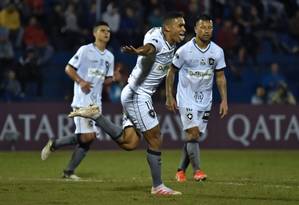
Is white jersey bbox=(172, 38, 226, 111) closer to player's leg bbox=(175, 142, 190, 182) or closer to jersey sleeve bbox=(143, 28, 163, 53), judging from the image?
player's leg bbox=(175, 142, 190, 182)

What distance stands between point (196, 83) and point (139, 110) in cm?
241

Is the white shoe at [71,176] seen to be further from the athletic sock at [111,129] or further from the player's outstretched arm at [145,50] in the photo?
the player's outstretched arm at [145,50]

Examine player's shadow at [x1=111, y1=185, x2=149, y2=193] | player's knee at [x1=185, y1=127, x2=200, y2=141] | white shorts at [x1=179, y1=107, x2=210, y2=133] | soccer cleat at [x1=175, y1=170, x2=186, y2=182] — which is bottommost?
soccer cleat at [x1=175, y1=170, x2=186, y2=182]

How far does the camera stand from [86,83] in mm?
13867

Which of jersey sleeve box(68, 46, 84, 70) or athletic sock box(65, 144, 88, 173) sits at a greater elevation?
jersey sleeve box(68, 46, 84, 70)

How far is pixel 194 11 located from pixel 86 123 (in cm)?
1052

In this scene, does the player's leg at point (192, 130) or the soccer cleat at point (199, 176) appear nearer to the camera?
the soccer cleat at point (199, 176)

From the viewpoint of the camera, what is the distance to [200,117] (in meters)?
13.7

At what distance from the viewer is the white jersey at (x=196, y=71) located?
13.6 metres

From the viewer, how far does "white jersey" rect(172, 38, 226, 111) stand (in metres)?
13.6

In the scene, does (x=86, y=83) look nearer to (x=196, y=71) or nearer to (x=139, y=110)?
(x=196, y=71)

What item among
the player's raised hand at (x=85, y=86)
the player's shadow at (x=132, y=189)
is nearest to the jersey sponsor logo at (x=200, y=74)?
the player's raised hand at (x=85, y=86)

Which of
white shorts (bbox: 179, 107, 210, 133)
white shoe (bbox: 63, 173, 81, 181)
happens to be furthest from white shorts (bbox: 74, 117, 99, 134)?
white shorts (bbox: 179, 107, 210, 133)

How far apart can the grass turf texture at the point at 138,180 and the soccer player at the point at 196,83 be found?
0.71 metres
